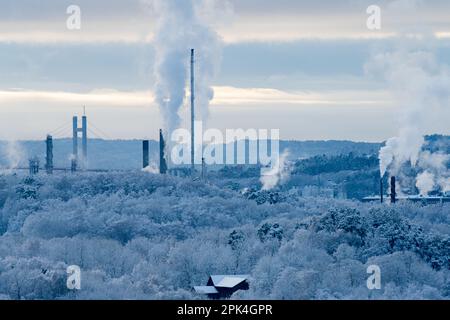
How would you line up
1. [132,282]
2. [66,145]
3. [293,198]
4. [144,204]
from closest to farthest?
[132,282] → [144,204] → [293,198] → [66,145]

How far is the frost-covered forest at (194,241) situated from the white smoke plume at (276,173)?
40.1 m

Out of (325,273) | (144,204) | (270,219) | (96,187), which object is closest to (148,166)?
(96,187)

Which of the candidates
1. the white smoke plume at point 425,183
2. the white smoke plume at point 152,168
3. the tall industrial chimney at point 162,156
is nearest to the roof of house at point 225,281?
the tall industrial chimney at point 162,156

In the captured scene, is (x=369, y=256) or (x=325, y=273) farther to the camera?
(x=369, y=256)

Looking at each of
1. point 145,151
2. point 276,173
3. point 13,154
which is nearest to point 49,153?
point 145,151

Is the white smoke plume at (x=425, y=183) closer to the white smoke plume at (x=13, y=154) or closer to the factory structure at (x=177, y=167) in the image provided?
the factory structure at (x=177, y=167)

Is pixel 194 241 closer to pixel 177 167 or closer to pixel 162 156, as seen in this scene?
pixel 162 156

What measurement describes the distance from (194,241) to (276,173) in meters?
74.1

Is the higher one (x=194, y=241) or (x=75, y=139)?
(x=75, y=139)

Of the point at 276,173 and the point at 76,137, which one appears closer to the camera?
the point at 76,137

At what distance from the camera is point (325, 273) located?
179ft

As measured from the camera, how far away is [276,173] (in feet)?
470

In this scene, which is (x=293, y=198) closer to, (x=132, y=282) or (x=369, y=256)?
(x=369, y=256)
